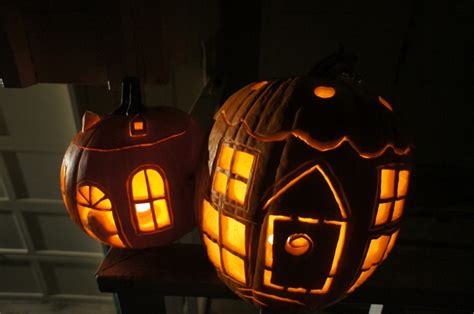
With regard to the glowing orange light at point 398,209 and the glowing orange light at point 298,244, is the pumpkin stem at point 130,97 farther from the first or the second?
the glowing orange light at point 398,209

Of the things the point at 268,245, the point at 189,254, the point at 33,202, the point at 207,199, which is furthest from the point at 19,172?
the point at 268,245

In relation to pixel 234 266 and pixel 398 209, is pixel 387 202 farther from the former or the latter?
pixel 234 266

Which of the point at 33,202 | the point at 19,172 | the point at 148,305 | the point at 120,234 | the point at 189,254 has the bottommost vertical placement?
the point at 33,202

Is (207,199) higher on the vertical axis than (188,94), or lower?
higher

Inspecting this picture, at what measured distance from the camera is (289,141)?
23.2 inches

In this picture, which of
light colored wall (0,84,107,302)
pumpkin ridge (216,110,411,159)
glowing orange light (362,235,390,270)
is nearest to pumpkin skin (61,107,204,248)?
pumpkin ridge (216,110,411,159)

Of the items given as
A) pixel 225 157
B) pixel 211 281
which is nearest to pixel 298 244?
pixel 225 157

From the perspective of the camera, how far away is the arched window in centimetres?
79

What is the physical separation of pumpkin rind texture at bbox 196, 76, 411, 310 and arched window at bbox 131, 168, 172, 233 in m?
0.16

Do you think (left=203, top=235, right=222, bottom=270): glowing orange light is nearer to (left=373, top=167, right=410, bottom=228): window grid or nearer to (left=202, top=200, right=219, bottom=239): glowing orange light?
(left=202, top=200, right=219, bottom=239): glowing orange light

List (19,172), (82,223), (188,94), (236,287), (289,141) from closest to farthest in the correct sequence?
(289,141) < (236,287) < (82,223) < (188,94) < (19,172)

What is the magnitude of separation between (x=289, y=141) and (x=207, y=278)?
47 centimetres

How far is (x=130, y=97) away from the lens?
0.84 metres

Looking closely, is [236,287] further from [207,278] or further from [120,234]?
[120,234]
